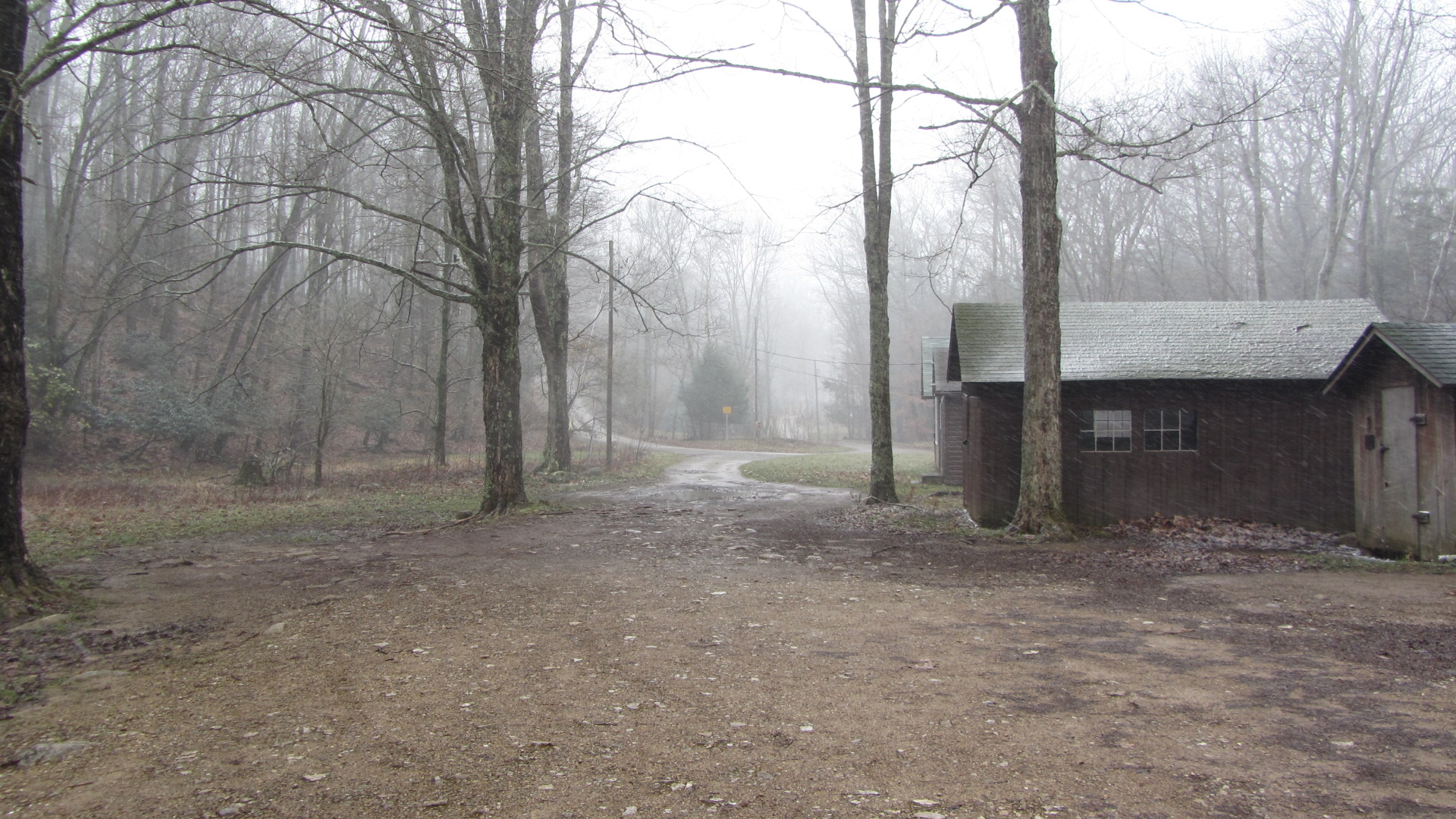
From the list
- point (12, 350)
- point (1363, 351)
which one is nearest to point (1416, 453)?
point (1363, 351)

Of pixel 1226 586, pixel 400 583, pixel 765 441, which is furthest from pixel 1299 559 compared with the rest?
pixel 765 441

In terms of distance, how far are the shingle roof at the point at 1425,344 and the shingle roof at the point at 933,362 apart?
443 inches

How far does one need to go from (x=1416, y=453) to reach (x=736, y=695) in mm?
10491

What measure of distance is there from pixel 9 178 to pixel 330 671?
16.6 feet

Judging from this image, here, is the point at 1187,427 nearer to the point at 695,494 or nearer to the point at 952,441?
the point at 952,441

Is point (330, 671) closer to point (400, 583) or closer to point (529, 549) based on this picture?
point (400, 583)

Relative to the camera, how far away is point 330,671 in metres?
4.96

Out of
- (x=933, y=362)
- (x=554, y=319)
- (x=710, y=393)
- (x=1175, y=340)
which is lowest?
(x=1175, y=340)

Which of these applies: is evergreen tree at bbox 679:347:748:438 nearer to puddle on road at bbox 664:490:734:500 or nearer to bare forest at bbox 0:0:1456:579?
bare forest at bbox 0:0:1456:579

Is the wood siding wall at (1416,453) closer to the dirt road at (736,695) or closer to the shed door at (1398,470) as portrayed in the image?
the shed door at (1398,470)

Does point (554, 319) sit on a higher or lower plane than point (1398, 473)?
higher

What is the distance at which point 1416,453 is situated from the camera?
1034 cm

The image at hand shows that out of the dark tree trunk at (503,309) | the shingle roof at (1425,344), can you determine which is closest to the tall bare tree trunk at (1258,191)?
the shingle roof at (1425,344)

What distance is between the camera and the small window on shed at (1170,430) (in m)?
14.0
